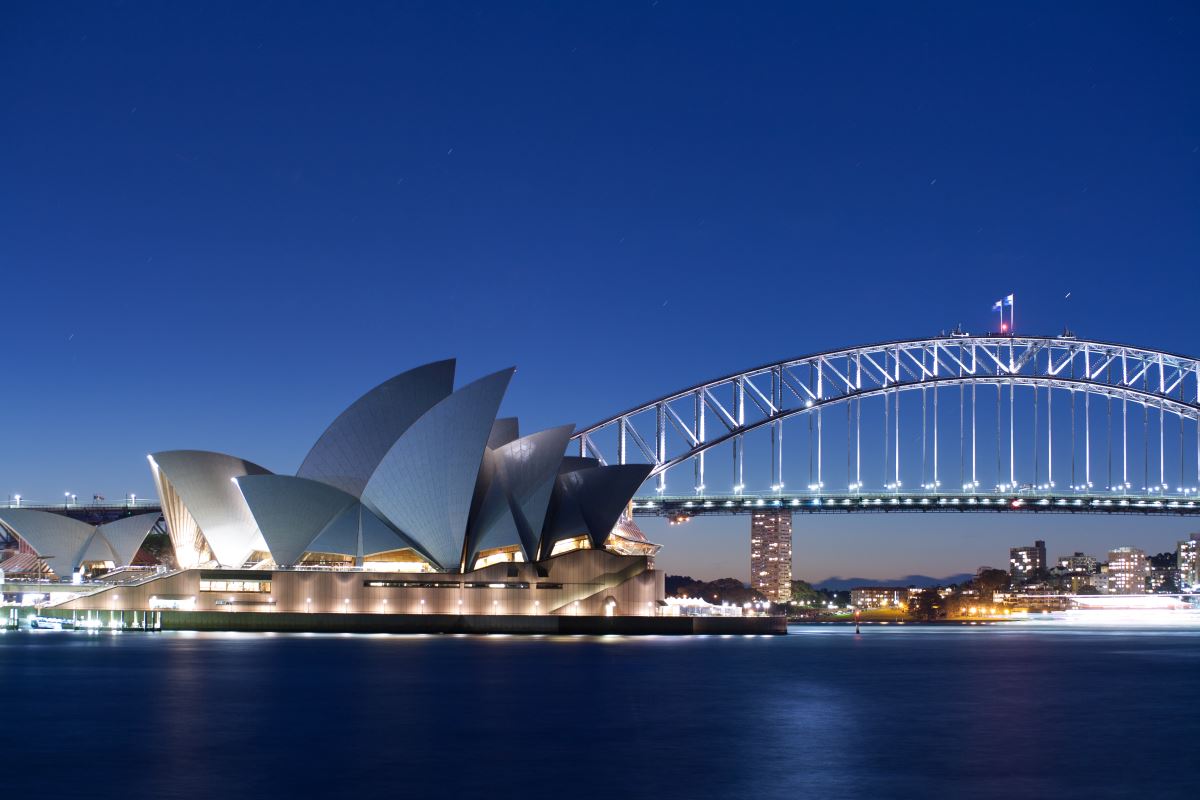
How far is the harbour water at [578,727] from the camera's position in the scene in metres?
19.2

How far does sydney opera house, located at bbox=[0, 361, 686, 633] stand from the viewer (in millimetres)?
66625

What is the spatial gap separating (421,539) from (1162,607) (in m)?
92.2

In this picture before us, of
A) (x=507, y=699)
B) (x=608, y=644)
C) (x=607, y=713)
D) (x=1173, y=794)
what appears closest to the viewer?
(x=1173, y=794)

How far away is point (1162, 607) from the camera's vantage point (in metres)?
132

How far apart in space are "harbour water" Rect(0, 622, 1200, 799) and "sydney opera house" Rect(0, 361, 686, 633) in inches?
773

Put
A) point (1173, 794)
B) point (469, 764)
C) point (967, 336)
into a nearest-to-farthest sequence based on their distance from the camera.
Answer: point (1173, 794) → point (469, 764) → point (967, 336)

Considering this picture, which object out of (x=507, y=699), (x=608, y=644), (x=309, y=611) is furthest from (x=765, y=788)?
(x=309, y=611)

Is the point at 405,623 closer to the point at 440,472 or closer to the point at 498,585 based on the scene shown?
the point at 498,585

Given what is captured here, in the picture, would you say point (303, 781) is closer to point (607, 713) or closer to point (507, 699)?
point (607, 713)

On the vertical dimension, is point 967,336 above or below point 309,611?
above

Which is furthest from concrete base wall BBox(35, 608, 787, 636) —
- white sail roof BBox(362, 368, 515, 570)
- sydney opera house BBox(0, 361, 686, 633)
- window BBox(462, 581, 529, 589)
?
white sail roof BBox(362, 368, 515, 570)

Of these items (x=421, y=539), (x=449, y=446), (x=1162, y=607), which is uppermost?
(x=449, y=446)

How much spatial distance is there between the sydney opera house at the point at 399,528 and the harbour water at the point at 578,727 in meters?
19.6

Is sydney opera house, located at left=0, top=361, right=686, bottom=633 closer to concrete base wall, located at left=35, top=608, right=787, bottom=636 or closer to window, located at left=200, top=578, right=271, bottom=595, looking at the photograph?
window, located at left=200, top=578, right=271, bottom=595
